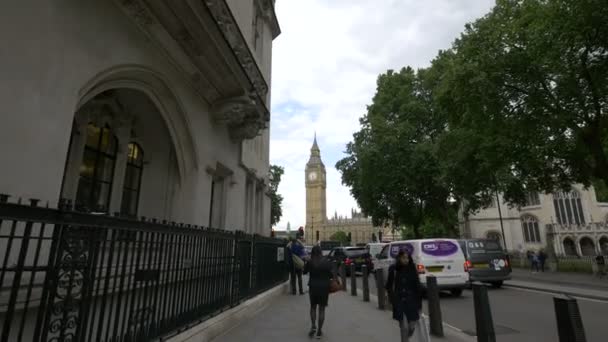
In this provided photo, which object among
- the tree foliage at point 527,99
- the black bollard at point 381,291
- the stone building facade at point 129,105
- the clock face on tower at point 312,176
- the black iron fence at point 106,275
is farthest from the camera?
the clock face on tower at point 312,176

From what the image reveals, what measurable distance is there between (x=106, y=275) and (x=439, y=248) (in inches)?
436

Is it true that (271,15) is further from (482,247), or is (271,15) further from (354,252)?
(354,252)

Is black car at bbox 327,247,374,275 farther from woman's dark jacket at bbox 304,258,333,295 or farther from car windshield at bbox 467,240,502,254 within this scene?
woman's dark jacket at bbox 304,258,333,295

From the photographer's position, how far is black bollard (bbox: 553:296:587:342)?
11.3 feet

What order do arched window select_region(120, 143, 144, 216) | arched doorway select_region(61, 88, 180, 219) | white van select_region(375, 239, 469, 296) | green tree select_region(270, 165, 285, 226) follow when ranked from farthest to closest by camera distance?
green tree select_region(270, 165, 285, 226) < white van select_region(375, 239, 469, 296) < arched window select_region(120, 143, 144, 216) < arched doorway select_region(61, 88, 180, 219)

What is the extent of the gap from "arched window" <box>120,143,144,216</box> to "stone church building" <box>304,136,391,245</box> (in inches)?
→ 4608

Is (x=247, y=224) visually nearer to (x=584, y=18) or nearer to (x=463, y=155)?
(x=463, y=155)

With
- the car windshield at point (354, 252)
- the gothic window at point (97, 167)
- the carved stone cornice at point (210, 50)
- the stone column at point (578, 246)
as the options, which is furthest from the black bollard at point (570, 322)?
the stone column at point (578, 246)

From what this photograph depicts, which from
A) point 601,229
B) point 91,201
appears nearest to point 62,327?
point 91,201

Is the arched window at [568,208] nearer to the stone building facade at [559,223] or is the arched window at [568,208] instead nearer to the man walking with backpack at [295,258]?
the stone building facade at [559,223]

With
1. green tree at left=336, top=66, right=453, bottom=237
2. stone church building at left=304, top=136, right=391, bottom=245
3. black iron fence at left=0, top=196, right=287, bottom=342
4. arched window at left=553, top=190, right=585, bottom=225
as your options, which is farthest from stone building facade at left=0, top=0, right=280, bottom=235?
stone church building at left=304, top=136, right=391, bottom=245

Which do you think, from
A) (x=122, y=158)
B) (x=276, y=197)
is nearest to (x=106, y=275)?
(x=122, y=158)

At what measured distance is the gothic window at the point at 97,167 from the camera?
7215 millimetres

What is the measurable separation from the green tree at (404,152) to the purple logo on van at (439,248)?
544 inches
